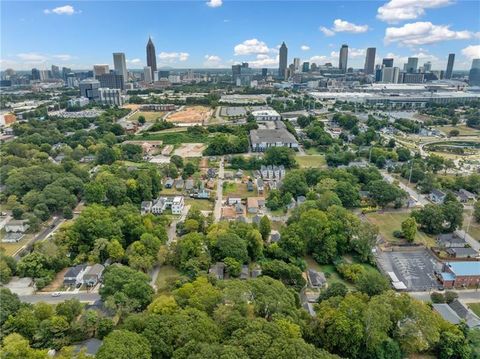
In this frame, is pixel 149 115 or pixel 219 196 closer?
pixel 219 196

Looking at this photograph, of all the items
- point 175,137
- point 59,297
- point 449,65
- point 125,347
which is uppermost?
point 449,65

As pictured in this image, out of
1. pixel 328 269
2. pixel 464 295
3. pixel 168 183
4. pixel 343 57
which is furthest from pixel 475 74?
pixel 328 269

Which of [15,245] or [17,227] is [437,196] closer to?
[15,245]

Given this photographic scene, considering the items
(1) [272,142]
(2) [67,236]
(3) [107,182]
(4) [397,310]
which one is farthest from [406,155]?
(2) [67,236]

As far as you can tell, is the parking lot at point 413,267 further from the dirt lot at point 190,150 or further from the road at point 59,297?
the dirt lot at point 190,150

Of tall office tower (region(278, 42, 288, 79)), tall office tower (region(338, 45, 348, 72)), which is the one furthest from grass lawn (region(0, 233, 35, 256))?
tall office tower (region(338, 45, 348, 72))

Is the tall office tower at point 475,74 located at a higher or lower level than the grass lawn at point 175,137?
higher

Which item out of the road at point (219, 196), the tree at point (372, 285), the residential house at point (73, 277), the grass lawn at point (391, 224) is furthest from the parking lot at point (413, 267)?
the residential house at point (73, 277)

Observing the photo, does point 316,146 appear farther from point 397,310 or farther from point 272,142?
point 397,310
